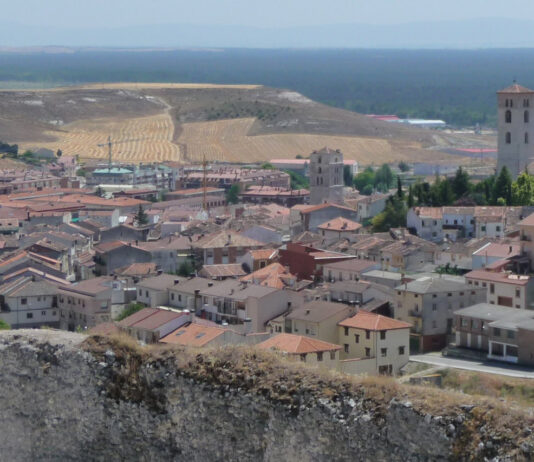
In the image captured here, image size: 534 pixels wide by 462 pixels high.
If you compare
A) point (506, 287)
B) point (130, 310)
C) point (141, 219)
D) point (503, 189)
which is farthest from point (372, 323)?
point (141, 219)

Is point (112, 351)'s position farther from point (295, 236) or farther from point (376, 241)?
point (295, 236)

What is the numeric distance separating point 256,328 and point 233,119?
88153mm

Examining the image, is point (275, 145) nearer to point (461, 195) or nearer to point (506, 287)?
point (461, 195)


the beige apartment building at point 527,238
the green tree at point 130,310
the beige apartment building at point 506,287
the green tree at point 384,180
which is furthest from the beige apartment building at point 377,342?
the green tree at point 384,180

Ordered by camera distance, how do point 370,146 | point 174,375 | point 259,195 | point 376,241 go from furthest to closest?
point 370,146 < point 259,195 < point 376,241 < point 174,375

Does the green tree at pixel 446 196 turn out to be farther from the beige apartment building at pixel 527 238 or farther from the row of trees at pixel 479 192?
the beige apartment building at pixel 527 238

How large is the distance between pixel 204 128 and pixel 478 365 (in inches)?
3389

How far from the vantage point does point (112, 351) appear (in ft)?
38.8

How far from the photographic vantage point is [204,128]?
356 feet

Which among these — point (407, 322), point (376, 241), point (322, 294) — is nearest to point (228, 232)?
point (376, 241)

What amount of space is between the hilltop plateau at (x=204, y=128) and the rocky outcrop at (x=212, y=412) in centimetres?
7607

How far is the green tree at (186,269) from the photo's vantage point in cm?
3510

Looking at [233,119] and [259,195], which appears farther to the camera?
[233,119]

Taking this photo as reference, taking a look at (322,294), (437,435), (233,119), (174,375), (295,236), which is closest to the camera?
(437,435)
